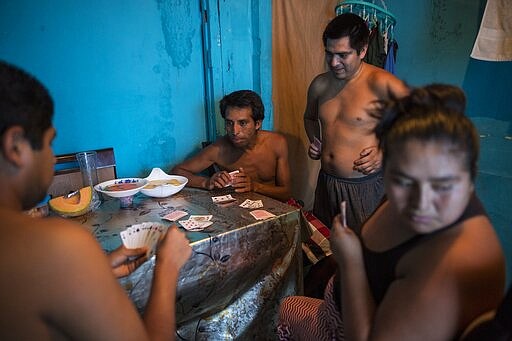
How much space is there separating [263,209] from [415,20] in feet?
6.62

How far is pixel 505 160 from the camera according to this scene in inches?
92.3

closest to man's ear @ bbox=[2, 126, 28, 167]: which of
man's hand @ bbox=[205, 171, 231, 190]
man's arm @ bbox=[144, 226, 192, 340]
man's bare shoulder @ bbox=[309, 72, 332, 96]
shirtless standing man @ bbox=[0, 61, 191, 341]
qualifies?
shirtless standing man @ bbox=[0, 61, 191, 341]

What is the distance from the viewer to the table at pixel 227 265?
4.97 feet

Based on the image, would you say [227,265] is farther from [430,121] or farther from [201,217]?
[430,121]

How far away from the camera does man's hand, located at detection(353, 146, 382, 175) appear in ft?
6.86

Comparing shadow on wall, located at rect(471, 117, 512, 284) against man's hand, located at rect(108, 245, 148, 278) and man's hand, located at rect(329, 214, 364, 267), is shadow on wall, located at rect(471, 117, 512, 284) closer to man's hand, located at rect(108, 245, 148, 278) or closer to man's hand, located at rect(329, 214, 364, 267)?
man's hand, located at rect(329, 214, 364, 267)

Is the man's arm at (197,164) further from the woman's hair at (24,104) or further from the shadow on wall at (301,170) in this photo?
the woman's hair at (24,104)

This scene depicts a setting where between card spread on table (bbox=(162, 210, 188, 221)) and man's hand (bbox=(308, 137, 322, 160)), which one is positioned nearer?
card spread on table (bbox=(162, 210, 188, 221))

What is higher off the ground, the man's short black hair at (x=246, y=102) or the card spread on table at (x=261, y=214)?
the man's short black hair at (x=246, y=102)

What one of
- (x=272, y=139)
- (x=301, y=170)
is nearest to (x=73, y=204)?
(x=272, y=139)

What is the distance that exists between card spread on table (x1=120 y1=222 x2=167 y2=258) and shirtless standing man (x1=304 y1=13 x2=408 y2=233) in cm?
128

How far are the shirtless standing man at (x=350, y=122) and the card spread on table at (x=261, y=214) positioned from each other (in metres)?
0.71

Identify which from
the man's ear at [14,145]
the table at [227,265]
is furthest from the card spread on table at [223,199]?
the man's ear at [14,145]

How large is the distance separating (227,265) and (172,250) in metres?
0.52
